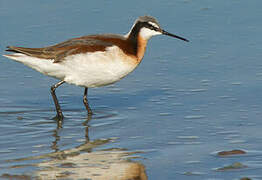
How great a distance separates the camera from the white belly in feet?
33.3

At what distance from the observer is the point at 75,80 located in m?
10.3

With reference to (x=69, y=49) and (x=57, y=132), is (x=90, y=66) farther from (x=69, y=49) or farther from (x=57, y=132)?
(x=57, y=132)

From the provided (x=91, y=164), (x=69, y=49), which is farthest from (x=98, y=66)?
(x=91, y=164)

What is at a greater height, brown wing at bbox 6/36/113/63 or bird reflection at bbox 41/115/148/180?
brown wing at bbox 6/36/113/63

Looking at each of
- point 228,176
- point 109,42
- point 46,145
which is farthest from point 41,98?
point 228,176

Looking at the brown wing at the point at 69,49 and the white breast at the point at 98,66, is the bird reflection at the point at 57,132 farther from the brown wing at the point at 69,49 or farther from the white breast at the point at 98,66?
the brown wing at the point at 69,49

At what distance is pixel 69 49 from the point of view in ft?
33.8

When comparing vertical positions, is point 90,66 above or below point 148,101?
above

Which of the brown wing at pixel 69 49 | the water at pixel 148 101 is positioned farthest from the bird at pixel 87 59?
the water at pixel 148 101

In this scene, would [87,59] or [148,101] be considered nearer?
[87,59]

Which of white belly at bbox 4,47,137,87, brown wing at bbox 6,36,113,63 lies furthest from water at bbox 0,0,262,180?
brown wing at bbox 6,36,113,63

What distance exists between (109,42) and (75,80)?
2.66 ft

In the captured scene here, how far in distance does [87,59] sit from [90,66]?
0.12m

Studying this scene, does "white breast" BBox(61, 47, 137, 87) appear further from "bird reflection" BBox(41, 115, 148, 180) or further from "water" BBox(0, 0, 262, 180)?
"bird reflection" BBox(41, 115, 148, 180)
